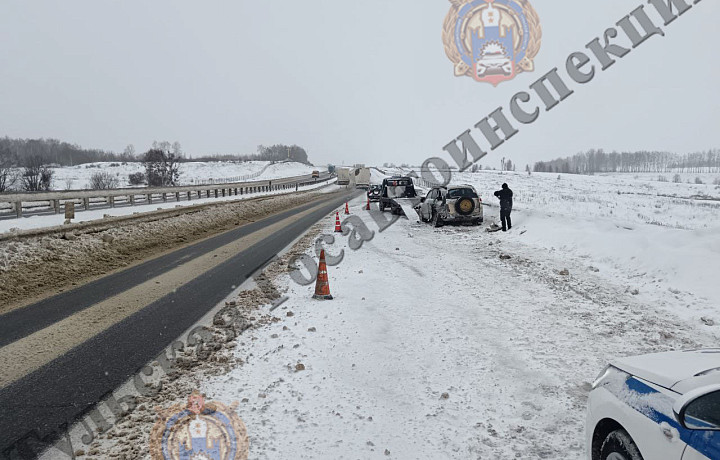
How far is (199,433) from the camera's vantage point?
12.0 feet

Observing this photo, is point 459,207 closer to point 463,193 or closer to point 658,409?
point 463,193

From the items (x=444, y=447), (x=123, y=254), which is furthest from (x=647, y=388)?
(x=123, y=254)

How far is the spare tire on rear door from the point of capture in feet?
53.6

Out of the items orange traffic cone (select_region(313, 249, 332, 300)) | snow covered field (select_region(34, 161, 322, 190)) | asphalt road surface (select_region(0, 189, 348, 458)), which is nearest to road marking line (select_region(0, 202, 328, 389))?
asphalt road surface (select_region(0, 189, 348, 458))

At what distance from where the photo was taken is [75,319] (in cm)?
662

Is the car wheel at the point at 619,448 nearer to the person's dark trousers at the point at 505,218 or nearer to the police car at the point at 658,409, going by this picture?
the police car at the point at 658,409

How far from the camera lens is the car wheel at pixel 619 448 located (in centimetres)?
233

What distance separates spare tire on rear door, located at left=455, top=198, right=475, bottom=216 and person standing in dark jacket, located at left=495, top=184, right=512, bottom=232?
152cm

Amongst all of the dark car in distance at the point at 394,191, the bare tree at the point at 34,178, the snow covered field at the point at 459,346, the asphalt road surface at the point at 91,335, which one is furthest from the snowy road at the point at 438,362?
the bare tree at the point at 34,178

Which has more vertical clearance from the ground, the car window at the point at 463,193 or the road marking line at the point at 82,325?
the car window at the point at 463,193

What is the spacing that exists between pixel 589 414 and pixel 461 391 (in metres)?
1.62

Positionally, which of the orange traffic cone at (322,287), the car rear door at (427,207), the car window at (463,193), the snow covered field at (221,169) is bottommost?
the orange traffic cone at (322,287)

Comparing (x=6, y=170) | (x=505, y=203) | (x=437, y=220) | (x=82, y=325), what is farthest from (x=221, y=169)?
(x=82, y=325)

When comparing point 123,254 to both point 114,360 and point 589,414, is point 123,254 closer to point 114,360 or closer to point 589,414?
point 114,360
